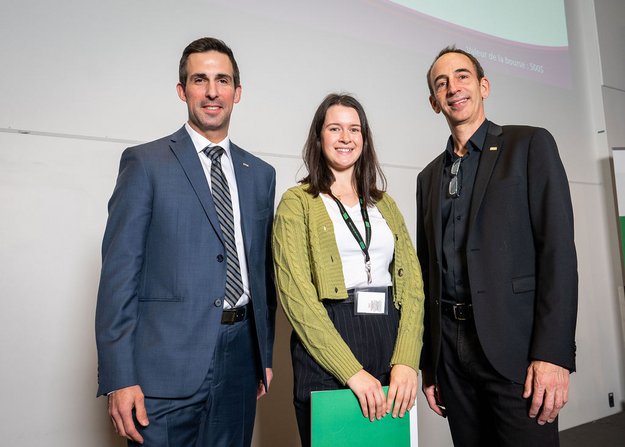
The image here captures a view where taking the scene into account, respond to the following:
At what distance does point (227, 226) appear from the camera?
1.44 metres

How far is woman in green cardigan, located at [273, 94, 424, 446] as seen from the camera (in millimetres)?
1330

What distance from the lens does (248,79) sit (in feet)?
8.11

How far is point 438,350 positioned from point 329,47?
1977 mm

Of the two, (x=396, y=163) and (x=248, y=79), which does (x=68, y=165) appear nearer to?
(x=248, y=79)

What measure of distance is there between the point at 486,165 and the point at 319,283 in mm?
706

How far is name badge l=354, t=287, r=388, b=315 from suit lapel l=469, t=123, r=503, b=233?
0.38 meters

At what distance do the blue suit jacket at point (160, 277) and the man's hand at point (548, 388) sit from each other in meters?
0.91

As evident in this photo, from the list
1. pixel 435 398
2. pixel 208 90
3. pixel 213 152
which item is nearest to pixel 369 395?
pixel 435 398

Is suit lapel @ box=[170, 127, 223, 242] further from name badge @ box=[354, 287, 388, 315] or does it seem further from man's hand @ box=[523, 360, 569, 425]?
man's hand @ box=[523, 360, 569, 425]

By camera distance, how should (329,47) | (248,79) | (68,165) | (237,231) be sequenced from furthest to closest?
(329,47), (248,79), (68,165), (237,231)

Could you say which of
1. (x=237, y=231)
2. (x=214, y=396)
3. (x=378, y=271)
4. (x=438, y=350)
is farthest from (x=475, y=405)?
(x=237, y=231)

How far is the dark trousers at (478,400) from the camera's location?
137 cm

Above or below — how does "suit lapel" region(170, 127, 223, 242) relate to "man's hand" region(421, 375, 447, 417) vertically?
above

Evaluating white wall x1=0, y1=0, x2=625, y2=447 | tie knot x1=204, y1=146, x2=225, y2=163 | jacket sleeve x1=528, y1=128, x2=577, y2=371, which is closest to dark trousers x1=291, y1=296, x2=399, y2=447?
jacket sleeve x1=528, y1=128, x2=577, y2=371
